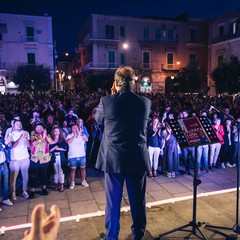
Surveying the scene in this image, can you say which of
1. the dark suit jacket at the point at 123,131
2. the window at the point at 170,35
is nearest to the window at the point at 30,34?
the window at the point at 170,35

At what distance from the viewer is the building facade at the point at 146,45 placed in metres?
33.1

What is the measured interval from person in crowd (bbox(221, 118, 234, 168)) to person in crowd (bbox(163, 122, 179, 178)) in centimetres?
164

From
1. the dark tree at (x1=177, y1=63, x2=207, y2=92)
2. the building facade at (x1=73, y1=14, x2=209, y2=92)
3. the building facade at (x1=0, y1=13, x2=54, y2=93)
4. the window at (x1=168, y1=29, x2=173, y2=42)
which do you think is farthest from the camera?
the window at (x1=168, y1=29, x2=173, y2=42)

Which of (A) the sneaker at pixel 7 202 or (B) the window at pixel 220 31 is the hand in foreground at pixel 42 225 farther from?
(B) the window at pixel 220 31

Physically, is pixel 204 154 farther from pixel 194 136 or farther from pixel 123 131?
pixel 123 131

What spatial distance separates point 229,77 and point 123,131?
20299mm

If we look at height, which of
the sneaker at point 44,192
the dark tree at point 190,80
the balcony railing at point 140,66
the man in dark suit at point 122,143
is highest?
the balcony railing at point 140,66

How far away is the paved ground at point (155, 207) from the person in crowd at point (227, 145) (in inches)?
45.6

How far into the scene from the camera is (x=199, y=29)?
36062 millimetres

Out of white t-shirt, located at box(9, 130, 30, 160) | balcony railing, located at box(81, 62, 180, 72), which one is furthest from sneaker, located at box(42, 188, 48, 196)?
balcony railing, located at box(81, 62, 180, 72)

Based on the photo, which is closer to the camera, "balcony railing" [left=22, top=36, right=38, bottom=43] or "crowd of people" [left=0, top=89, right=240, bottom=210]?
"crowd of people" [left=0, top=89, right=240, bottom=210]

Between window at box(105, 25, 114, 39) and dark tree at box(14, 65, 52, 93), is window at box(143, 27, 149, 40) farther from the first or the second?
dark tree at box(14, 65, 52, 93)

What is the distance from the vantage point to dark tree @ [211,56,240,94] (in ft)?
68.5

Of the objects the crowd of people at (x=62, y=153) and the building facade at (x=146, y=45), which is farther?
the building facade at (x=146, y=45)
